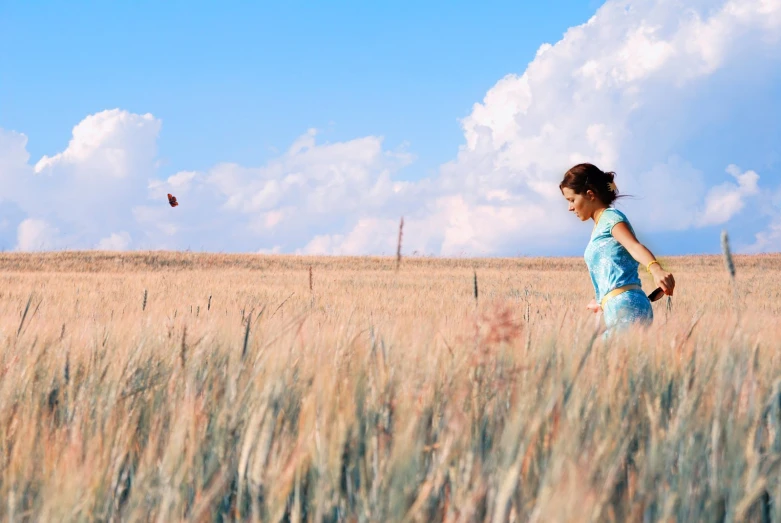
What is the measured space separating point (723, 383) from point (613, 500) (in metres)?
0.45

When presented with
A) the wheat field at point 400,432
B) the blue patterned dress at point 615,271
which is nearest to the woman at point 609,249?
the blue patterned dress at point 615,271

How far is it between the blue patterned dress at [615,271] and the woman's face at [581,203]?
13cm

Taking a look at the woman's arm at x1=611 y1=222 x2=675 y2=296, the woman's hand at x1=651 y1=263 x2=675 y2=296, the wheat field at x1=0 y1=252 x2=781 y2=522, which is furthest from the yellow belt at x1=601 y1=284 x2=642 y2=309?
the wheat field at x1=0 y1=252 x2=781 y2=522

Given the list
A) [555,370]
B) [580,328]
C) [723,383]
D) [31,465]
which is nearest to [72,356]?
[31,465]

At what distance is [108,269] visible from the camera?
26062 mm

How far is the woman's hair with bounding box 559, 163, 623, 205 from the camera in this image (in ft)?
13.0

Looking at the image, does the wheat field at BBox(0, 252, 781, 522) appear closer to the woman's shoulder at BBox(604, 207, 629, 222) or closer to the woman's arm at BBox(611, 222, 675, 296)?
the woman's arm at BBox(611, 222, 675, 296)

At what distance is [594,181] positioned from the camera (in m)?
3.98

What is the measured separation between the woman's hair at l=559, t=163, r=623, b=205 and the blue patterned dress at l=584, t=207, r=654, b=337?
0.52ft

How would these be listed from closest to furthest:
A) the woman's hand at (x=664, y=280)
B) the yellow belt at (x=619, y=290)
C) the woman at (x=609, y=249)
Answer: the woman's hand at (x=664, y=280)
the woman at (x=609, y=249)
the yellow belt at (x=619, y=290)

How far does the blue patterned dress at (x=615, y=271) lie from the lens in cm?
371

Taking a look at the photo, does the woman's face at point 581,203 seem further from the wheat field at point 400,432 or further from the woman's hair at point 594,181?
the wheat field at point 400,432

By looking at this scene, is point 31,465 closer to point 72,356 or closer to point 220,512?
point 220,512

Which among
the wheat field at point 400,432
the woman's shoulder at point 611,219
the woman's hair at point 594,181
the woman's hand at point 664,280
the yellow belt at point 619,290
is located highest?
the woman's hair at point 594,181
